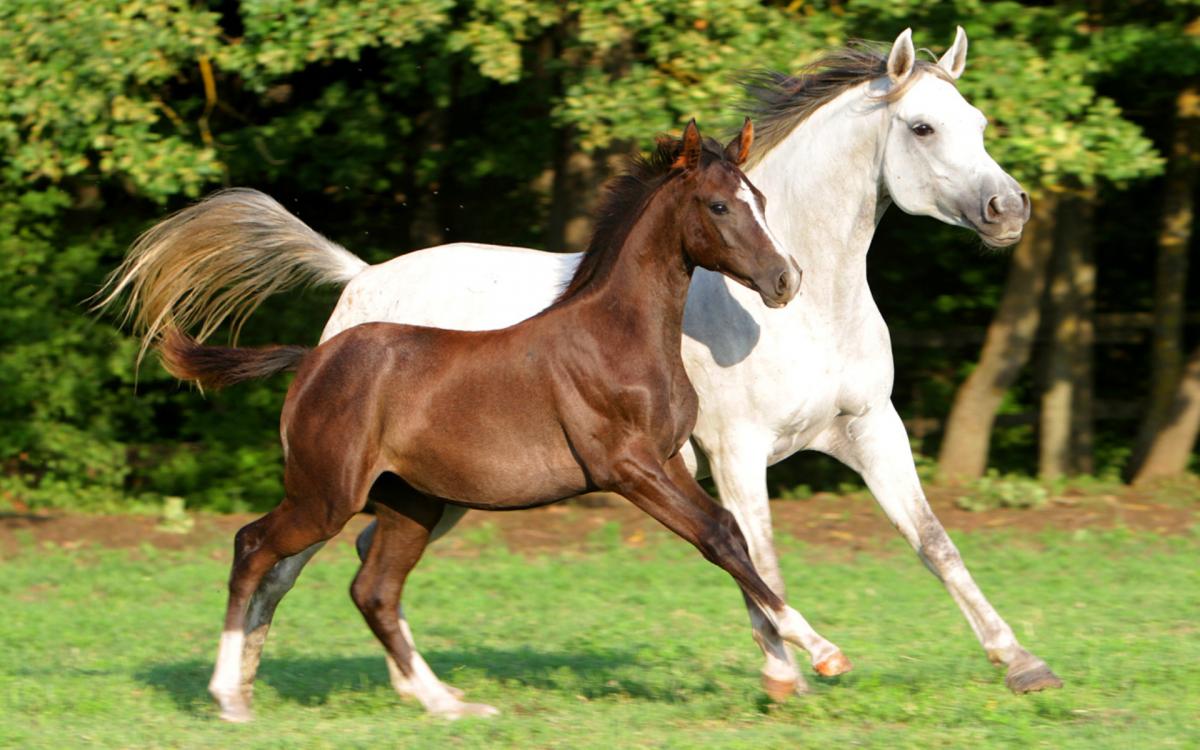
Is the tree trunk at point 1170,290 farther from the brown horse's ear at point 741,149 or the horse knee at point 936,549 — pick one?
the brown horse's ear at point 741,149

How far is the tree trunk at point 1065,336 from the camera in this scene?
1298cm

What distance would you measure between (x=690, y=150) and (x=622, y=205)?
1.28 feet

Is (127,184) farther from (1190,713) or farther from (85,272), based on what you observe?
(1190,713)

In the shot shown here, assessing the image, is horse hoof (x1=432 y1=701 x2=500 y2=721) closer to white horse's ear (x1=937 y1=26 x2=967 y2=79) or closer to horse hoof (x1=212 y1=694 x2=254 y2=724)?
horse hoof (x1=212 y1=694 x2=254 y2=724)

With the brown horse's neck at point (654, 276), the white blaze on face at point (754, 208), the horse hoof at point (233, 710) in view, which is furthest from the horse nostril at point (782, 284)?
the horse hoof at point (233, 710)

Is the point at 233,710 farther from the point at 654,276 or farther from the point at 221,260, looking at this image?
the point at 654,276

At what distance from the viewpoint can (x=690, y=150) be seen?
17.5 ft

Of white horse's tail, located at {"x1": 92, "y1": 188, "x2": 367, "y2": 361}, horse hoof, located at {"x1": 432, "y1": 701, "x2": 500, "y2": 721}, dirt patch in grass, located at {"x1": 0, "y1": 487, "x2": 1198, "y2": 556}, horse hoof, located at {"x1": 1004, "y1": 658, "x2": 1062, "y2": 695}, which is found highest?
white horse's tail, located at {"x1": 92, "y1": 188, "x2": 367, "y2": 361}

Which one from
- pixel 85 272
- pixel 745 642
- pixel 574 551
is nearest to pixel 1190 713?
pixel 745 642

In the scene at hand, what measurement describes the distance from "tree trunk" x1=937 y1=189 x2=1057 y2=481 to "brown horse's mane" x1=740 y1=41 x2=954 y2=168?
663cm

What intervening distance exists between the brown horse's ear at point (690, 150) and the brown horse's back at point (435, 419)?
0.80m

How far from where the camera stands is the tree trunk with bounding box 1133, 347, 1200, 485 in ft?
41.8

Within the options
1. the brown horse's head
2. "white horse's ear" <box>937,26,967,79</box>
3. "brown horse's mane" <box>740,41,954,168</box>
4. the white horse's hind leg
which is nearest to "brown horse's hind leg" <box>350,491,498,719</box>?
the white horse's hind leg

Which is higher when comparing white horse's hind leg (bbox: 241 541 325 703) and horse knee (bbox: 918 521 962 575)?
horse knee (bbox: 918 521 962 575)
